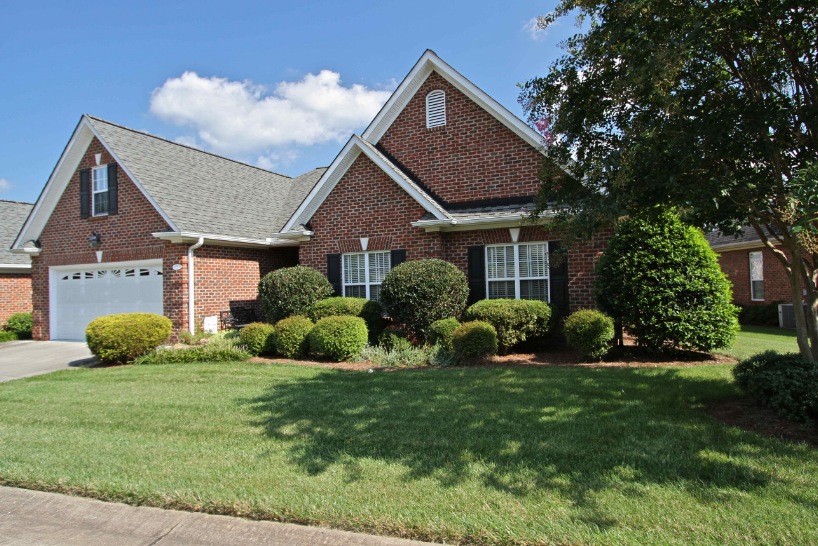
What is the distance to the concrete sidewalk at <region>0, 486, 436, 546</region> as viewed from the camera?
377cm

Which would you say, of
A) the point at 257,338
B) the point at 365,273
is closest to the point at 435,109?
the point at 365,273

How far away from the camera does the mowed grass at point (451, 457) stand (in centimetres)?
372

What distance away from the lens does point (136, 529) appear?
4047 millimetres

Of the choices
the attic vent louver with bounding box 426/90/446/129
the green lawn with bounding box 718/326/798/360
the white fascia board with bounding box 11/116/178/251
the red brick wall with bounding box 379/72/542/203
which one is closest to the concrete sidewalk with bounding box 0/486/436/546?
the green lawn with bounding box 718/326/798/360

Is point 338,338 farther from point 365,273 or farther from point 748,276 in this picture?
point 748,276

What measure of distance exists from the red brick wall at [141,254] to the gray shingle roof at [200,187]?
1.80ft

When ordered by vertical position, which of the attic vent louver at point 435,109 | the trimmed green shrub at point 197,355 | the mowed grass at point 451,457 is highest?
the attic vent louver at point 435,109

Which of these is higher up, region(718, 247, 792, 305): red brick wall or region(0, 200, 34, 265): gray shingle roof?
region(0, 200, 34, 265): gray shingle roof

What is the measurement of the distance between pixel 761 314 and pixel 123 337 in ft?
66.1

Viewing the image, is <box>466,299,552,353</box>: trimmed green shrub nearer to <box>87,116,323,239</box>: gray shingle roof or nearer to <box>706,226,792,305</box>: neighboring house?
<box>87,116,323,239</box>: gray shingle roof

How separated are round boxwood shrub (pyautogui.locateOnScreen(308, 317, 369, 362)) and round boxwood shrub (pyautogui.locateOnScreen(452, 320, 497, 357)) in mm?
2202

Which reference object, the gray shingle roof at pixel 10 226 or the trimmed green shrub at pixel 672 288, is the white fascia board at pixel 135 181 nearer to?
the gray shingle roof at pixel 10 226

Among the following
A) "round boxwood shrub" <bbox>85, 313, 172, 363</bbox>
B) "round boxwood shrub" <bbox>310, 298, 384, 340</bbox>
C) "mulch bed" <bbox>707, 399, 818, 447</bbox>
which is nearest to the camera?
"mulch bed" <bbox>707, 399, 818, 447</bbox>

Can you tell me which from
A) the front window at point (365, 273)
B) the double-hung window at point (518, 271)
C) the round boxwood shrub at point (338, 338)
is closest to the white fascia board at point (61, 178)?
the front window at point (365, 273)
